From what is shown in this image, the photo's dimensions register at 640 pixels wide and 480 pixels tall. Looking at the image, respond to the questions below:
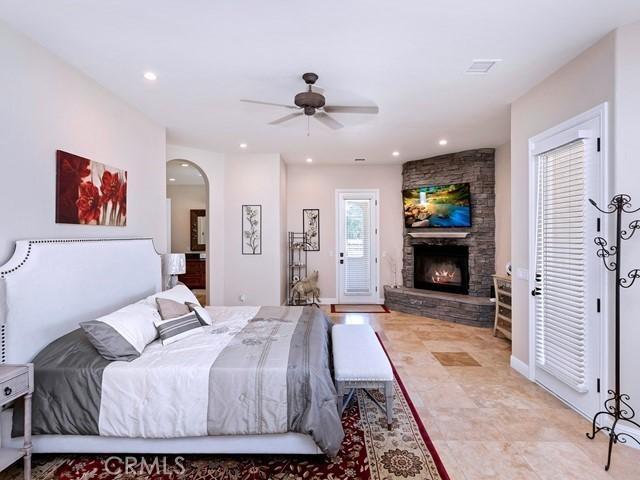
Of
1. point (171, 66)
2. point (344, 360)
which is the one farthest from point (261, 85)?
point (344, 360)

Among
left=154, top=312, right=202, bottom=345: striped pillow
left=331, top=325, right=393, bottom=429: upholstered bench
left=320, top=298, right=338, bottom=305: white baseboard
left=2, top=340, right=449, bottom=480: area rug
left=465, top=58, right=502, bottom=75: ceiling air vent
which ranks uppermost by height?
left=465, top=58, right=502, bottom=75: ceiling air vent

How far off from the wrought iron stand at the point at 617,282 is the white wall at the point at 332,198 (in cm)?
445

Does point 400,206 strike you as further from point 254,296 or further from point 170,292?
point 170,292

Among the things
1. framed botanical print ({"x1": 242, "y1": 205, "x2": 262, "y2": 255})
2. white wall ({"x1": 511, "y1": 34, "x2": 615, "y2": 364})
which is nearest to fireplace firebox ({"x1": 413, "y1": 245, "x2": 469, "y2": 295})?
white wall ({"x1": 511, "y1": 34, "x2": 615, "y2": 364})

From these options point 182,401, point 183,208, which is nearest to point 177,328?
point 182,401

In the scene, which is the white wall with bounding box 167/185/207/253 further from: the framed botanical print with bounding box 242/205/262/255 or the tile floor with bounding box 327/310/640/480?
the tile floor with bounding box 327/310/640/480

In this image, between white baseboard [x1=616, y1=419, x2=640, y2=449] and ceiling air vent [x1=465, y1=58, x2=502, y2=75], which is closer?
white baseboard [x1=616, y1=419, x2=640, y2=449]

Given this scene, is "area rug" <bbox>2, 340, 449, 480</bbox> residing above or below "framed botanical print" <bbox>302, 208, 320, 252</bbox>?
below

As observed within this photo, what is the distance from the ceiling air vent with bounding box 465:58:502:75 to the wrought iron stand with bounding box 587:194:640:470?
1.42 meters

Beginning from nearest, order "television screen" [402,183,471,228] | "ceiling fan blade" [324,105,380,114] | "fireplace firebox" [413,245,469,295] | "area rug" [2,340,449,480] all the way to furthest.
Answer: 1. "area rug" [2,340,449,480]
2. "ceiling fan blade" [324,105,380,114]
3. "television screen" [402,183,471,228]
4. "fireplace firebox" [413,245,469,295]

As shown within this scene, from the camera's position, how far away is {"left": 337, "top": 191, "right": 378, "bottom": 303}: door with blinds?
6.83 m

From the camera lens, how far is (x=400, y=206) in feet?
22.3

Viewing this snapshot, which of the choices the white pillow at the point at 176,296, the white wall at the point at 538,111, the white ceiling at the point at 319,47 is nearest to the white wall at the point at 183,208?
the white ceiling at the point at 319,47

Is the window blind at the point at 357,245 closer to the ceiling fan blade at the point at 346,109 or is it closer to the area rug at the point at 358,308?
the area rug at the point at 358,308
